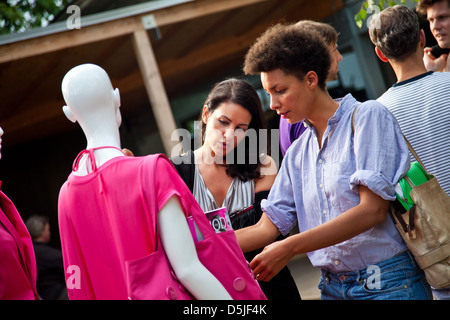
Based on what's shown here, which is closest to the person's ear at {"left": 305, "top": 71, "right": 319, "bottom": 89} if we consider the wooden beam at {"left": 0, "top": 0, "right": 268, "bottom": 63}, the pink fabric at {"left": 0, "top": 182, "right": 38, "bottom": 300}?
the pink fabric at {"left": 0, "top": 182, "right": 38, "bottom": 300}

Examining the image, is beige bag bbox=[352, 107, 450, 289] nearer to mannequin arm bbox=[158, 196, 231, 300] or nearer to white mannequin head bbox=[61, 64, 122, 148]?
mannequin arm bbox=[158, 196, 231, 300]

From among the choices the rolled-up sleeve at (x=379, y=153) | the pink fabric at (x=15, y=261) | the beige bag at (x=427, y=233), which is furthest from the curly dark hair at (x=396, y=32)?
the pink fabric at (x=15, y=261)

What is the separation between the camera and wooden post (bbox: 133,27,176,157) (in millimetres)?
6340

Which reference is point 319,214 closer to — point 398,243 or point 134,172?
point 398,243

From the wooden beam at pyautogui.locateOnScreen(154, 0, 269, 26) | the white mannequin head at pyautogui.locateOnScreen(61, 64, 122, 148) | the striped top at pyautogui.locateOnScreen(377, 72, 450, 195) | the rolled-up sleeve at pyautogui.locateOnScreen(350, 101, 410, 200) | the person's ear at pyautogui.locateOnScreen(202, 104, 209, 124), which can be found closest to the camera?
the white mannequin head at pyautogui.locateOnScreen(61, 64, 122, 148)

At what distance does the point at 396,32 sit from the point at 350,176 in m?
1.06

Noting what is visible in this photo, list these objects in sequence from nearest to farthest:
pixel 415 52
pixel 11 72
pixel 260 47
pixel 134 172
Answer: pixel 134 172, pixel 260 47, pixel 415 52, pixel 11 72

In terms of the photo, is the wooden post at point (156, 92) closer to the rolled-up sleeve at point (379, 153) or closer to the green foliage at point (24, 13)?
the rolled-up sleeve at point (379, 153)

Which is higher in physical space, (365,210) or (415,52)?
(415,52)

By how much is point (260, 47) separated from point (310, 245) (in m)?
0.83

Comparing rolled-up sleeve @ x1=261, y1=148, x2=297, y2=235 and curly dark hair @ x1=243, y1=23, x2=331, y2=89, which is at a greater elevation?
curly dark hair @ x1=243, y1=23, x2=331, y2=89

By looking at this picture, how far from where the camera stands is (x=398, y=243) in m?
2.14

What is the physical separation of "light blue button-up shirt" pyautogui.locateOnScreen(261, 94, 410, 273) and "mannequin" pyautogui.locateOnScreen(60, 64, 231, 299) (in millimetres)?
630
